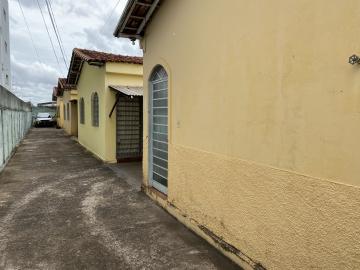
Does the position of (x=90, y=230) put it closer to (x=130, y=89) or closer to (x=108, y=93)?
(x=130, y=89)

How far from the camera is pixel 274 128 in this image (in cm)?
339

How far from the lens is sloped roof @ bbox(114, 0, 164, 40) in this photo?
641 centimetres

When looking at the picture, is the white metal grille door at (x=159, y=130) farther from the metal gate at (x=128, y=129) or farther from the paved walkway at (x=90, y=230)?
the metal gate at (x=128, y=129)

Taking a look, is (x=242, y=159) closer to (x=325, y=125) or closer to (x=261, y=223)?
(x=261, y=223)

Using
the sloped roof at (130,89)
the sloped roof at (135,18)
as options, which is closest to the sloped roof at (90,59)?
the sloped roof at (130,89)

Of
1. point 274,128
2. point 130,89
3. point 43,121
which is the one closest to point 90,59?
point 130,89

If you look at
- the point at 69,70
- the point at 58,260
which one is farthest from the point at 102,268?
the point at 69,70

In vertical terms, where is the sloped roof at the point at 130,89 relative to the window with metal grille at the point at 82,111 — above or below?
above

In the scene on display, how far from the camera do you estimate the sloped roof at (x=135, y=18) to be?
6409mm

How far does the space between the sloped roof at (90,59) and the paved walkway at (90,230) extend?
15.6ft

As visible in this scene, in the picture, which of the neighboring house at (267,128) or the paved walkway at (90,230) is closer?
the neighboring house at (267,128)

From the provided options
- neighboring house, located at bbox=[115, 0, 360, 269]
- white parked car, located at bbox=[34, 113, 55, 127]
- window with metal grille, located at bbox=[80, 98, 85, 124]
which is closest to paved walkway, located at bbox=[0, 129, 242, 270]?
neighboring house, located at bbox=[115, 0, 360, 269]

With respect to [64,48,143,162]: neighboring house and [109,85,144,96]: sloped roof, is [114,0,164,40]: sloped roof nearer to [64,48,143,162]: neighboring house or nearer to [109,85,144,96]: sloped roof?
[109,85,144,96]: sloped roof

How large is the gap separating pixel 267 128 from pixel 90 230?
3.48 meters
